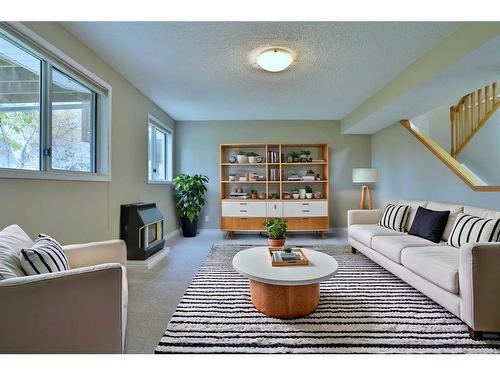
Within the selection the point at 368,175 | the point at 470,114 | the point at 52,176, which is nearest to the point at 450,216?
the point at 368,175

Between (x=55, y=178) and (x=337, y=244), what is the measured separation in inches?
151

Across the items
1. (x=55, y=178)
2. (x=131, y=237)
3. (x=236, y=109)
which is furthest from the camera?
(x=236, y=109)

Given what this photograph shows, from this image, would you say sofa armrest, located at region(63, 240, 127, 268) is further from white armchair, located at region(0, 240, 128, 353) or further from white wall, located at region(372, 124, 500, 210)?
white wall, located at region(372, 124, 500, 210)

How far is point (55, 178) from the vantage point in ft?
6.88

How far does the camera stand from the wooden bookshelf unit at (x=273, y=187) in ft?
15.6

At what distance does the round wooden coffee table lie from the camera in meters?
1.72

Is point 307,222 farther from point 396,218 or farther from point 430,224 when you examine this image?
point 430,224

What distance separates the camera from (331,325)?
68.8 inches

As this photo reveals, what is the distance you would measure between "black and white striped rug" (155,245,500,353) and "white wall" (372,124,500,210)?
1409 mm

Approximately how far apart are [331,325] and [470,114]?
4.10 meters

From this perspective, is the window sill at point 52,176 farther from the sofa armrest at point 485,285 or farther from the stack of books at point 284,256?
the sofa armrest at point 485,285

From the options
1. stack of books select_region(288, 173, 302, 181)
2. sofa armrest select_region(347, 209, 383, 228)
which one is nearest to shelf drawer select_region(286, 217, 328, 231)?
stack of books select_region(288, 173, 302, 181)
